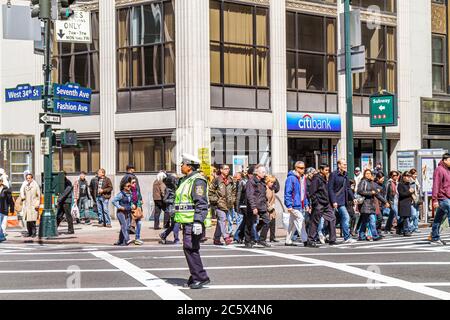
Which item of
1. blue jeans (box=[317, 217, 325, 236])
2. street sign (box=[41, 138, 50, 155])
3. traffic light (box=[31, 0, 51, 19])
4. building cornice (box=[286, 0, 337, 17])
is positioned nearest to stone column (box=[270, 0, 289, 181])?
building cornice (box=[286, 0, 337, 17])

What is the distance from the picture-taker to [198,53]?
2884cm

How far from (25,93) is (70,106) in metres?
1.25

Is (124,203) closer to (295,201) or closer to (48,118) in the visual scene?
(48,118)

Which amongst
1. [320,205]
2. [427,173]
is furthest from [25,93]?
[427,173]

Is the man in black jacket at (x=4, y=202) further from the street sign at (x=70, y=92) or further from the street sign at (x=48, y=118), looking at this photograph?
the street sign at (x=70, y=92)

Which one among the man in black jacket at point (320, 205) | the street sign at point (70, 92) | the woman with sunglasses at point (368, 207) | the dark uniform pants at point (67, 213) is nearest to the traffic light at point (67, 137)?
the street sign at point (70, 92)

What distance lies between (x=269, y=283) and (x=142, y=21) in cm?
2055

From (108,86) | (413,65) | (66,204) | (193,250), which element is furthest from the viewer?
(413,65)

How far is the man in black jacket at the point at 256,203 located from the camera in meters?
17.6

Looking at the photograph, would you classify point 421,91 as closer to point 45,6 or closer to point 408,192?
point 408,192

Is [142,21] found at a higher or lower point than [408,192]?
higher

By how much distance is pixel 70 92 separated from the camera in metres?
21.2

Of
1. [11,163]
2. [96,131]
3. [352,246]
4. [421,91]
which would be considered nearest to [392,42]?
[421,91]

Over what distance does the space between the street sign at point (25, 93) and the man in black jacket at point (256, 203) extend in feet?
22.3
